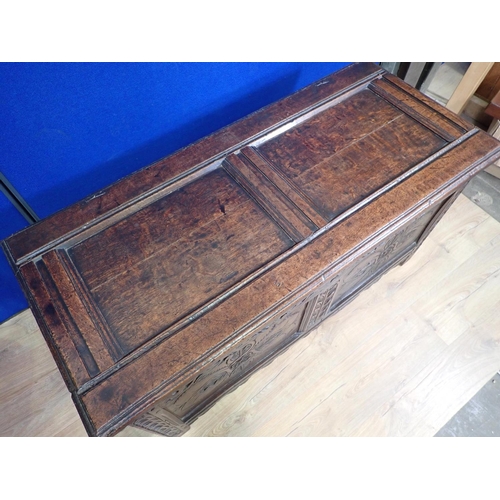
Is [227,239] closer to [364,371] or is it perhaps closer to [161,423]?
[161,423]

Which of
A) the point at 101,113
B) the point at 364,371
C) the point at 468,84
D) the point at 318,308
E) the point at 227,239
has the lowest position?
the point at 364,371

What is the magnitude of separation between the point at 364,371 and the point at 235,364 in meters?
0.66

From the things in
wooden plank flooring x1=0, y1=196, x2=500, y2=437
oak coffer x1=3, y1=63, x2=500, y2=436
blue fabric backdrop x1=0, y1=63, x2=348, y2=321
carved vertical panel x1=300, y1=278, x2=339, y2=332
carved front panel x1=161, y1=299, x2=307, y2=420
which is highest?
blue fabric backdrop x1=0, y1=63, x2=348, y2=321

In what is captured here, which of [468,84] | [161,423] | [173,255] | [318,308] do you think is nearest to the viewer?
[173,255]

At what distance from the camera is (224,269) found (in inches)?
35.2

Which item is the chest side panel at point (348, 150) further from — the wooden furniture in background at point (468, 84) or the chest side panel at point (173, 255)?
the wooden furniture in background at point (468, 84)

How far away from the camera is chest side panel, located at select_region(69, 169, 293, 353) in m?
0.84

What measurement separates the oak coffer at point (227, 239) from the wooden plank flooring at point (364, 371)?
0.29 m

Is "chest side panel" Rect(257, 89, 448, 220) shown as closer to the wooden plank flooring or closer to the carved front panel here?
the carved front panel

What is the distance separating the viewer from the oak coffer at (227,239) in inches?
31.3

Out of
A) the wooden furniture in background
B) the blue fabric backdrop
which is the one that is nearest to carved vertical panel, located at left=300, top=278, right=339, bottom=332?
the blue fabric backdrop

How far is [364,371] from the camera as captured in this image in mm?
1464

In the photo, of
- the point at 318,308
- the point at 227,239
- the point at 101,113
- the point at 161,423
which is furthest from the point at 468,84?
the point at 161,423

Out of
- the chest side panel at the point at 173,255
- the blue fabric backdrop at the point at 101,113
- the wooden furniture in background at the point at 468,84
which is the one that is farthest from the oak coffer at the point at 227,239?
the wooden furniture in background at the point at 468,84
